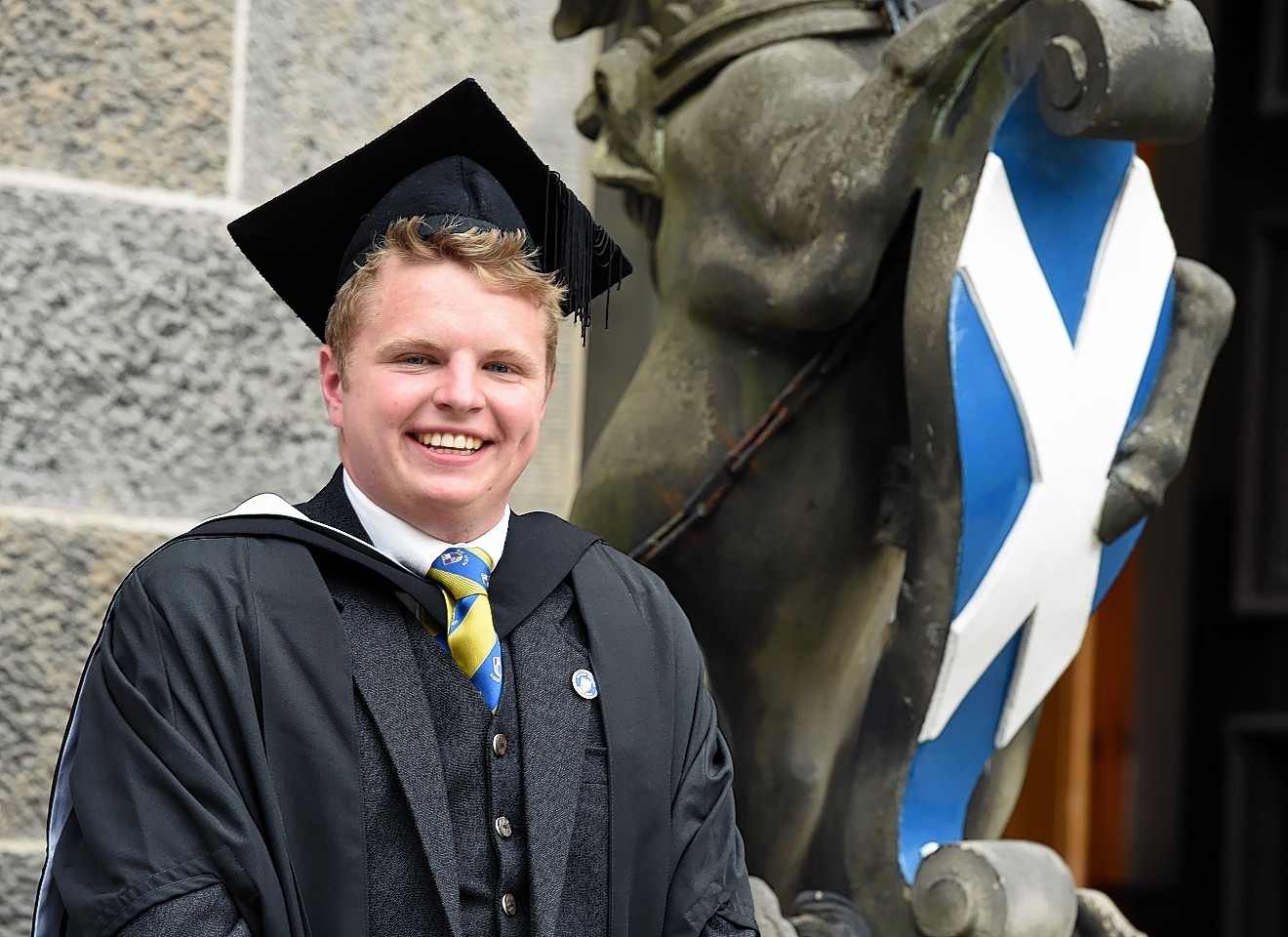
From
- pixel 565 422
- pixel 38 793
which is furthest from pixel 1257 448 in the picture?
pixel 38 793

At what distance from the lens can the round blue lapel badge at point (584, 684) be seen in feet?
6.53

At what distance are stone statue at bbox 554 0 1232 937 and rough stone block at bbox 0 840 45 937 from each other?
2.66ft

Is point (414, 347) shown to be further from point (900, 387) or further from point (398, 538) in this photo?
point (900, 387)

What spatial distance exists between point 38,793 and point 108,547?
1.00 feet

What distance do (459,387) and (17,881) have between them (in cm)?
113

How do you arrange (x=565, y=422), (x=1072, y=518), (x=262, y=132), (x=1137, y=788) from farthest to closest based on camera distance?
(x=1137, y=788) < (x=565, y=422) < (x=262, y=132) < (x=1072, y=518)

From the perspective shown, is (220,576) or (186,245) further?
(186,245)

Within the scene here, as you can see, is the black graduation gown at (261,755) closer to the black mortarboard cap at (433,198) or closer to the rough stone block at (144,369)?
the black mortarboard cap at (433,198)

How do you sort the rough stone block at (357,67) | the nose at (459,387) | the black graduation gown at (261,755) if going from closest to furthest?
the black graduation gown at (261,755), the nose at (459,387), the rough stone block at (357,67)

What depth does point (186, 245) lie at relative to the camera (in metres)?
2.85

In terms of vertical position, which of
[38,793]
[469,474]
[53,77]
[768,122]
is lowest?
[38,793]

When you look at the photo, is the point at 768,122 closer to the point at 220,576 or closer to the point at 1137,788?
the point at 220,576

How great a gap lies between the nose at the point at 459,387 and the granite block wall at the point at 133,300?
0.98m

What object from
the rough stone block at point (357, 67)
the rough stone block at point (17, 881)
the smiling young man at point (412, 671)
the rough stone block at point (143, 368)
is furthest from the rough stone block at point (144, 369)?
the smiling young man at point (412, 671)
